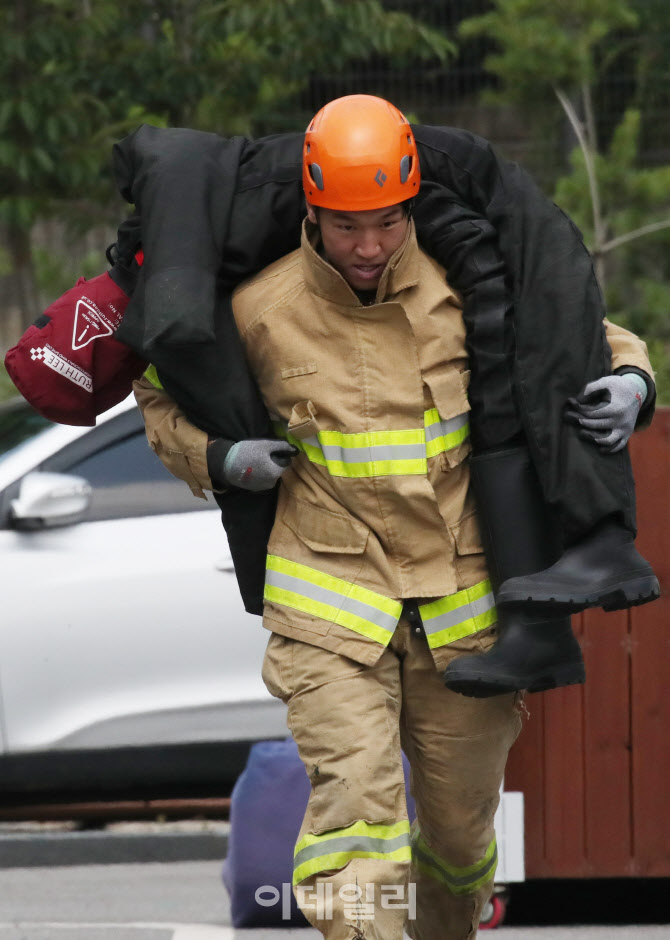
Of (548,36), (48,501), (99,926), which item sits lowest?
(99,926)

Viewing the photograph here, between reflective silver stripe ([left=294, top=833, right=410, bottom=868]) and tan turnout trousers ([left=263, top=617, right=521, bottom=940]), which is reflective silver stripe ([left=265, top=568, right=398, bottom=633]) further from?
reflective silver stripe ([left=294, top=833, right=410, bottom=868])

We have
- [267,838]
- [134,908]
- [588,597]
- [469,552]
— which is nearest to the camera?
[588,597]

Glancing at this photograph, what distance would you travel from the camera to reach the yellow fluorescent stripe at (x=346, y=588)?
3.33 m

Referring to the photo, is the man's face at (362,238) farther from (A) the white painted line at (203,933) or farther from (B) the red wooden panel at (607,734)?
(A) the white painted line at (203,933)

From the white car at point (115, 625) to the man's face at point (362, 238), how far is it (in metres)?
2.31

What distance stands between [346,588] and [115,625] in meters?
2.23

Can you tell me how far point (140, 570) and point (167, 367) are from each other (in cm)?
220

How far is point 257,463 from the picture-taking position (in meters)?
3.26

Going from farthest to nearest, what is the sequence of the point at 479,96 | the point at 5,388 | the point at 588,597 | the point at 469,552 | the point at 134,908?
1. the point at 479,96
2. the point at 5,388
3. the point at 134,908
4. the point at 469,552
5. the point at 588,597

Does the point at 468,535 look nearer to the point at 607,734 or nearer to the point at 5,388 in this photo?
the point at 607,734

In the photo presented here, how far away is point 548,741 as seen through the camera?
4492 mm

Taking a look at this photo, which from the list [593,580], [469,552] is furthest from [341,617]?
[593,580]

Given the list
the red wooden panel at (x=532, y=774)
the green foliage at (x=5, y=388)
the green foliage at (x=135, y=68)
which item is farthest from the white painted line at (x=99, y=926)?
the green foliage at (x=135, y=68)

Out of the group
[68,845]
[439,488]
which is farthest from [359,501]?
[68,845]
